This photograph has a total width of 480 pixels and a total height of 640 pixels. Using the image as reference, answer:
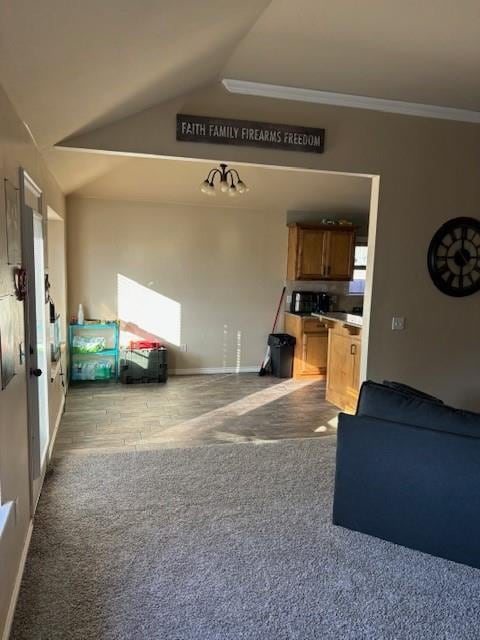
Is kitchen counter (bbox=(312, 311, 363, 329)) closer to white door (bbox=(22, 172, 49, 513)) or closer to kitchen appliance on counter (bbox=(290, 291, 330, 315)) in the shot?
kitchen appliance on counter (bbox=(290, 291, 330, 315))

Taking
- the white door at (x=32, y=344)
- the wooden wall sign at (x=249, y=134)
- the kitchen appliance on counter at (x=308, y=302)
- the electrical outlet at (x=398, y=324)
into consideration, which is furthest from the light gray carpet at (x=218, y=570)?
the kitchen appliance on counter at (x=308, y=302)

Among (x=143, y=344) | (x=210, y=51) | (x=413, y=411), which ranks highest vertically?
(x=210, y=51)

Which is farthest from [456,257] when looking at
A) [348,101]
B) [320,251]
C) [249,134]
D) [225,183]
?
[320,251]

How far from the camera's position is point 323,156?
141 inches

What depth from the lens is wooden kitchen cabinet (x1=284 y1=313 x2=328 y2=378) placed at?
252 inches

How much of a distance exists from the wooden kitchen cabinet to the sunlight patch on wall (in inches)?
66.1

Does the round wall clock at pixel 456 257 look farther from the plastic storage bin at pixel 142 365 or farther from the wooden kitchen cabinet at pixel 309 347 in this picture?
the plastic storage bin at pixel 142 365

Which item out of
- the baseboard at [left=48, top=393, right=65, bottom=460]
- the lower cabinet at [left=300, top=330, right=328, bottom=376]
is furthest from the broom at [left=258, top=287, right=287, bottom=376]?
the baseboard at [left=48, top=393, right=65, bottom=460]

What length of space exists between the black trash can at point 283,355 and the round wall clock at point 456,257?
9.02 ft

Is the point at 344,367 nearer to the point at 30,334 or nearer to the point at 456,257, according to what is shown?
the point at 456,257

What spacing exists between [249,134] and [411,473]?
2.54m

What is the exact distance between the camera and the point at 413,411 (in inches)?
Answer: 96.0

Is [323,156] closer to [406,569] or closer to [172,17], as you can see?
[172,17]

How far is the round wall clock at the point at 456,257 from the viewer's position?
3.96 m
